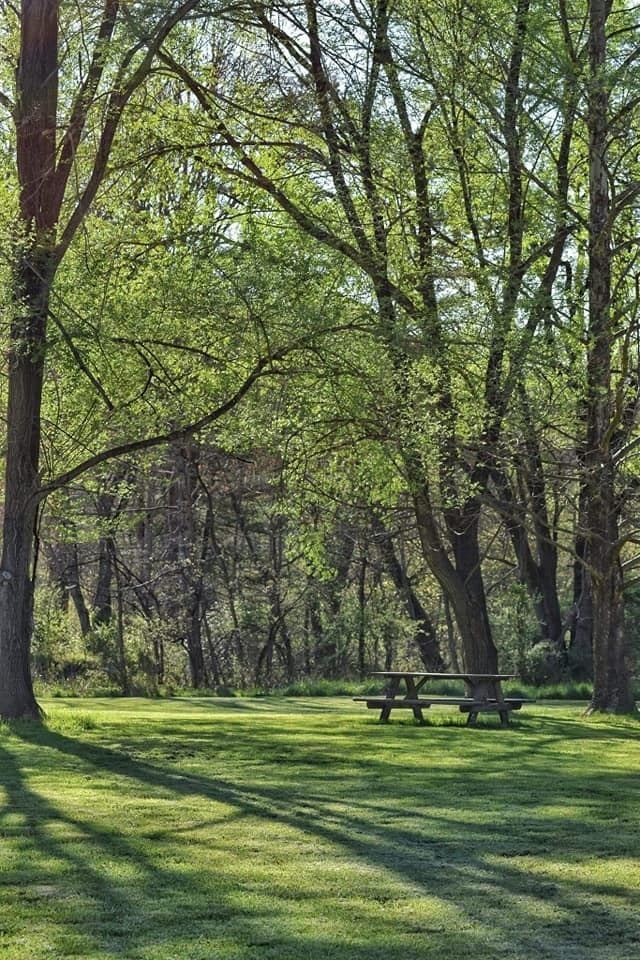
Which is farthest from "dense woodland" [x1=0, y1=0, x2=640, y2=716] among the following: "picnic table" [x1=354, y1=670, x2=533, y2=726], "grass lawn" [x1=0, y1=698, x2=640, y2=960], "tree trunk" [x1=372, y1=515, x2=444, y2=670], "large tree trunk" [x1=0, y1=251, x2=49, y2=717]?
"tree trunk" [x1=372, y1=515, x2=444, y2=670]

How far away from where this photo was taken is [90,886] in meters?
6.93

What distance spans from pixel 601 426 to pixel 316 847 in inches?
435

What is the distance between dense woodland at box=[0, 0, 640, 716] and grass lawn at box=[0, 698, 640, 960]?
4.16 meters

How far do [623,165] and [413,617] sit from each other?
15576 mm

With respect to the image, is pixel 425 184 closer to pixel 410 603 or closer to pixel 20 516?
pixel 20 516

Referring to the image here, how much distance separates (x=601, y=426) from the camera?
1808cm

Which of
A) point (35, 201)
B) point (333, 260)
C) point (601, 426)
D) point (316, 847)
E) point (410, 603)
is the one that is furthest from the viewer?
point (410, 603)

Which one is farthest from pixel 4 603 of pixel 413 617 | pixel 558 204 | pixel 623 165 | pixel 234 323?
pixel 413 617

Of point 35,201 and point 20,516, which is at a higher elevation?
point 35,201

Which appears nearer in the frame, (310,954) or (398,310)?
(310,954)

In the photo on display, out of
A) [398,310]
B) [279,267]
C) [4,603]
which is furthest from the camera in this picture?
[398,310]

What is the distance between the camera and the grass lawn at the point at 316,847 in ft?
19.4

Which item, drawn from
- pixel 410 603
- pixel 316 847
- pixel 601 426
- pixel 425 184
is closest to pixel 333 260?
pixel 425 184

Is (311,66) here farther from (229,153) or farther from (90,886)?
(90,886)
